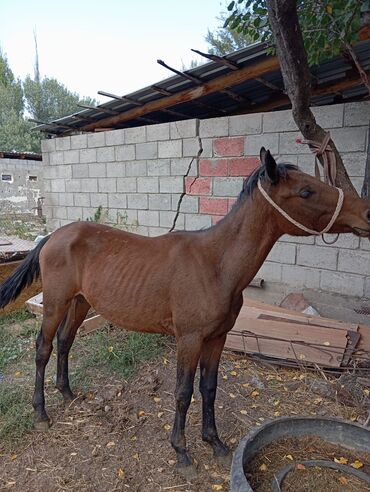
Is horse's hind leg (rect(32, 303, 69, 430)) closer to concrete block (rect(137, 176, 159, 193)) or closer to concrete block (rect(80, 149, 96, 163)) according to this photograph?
concrete block (rect(137, 176, 159, 193))

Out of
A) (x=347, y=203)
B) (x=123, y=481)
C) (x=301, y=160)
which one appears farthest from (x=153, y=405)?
(x=301, y=160)

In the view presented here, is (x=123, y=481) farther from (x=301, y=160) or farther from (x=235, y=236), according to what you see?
(x=301, y=160)

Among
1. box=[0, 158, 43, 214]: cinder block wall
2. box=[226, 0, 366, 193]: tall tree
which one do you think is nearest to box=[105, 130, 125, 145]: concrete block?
box=[226, 0, 366, 193]: tall tree

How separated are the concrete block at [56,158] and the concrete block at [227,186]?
3012 mm

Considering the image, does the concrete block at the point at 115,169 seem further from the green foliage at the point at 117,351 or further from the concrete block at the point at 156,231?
the green foliage at the point at 117,351

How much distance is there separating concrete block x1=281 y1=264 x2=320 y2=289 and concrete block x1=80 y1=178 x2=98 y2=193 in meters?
3.17

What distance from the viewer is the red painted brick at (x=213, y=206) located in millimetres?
4629

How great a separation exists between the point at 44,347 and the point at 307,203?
82.6 inches

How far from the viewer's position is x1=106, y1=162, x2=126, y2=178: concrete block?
18.1ft

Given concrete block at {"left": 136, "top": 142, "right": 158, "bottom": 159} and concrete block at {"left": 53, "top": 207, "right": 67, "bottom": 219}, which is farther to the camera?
concrete block at {"left": 53, "top": 207, "right": 67, "bottom": 219}

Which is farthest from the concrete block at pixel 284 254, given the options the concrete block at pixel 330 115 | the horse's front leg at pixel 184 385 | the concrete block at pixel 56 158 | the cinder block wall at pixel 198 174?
the concrete block at pixel 56 158

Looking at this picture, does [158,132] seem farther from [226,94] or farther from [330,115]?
[330,115]

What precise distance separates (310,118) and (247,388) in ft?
7.18

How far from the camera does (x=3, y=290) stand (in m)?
2.93
